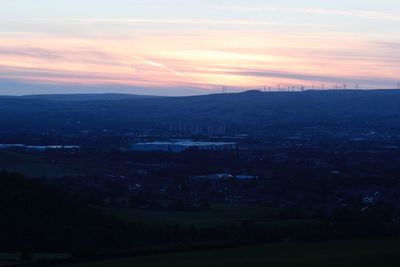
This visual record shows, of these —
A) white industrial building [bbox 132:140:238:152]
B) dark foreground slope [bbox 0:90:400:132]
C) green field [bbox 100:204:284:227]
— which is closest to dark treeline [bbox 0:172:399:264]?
green field [bbox 100:204:284:227]

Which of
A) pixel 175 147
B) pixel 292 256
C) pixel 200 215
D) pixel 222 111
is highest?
pixel 222 111

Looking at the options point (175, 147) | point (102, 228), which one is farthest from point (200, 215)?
point (175, 147)

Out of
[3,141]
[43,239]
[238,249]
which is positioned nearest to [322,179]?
[43,239]

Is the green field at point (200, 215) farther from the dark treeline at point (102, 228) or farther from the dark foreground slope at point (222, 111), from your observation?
the dark foreground slope at point (222, 111)

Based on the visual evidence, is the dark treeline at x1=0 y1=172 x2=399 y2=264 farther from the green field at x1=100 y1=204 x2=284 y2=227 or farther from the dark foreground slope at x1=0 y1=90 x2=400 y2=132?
the dark foreground slope at x1=0 y1=90 x2=400 y2=132

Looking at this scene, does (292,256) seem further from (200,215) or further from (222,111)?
(222,111)
